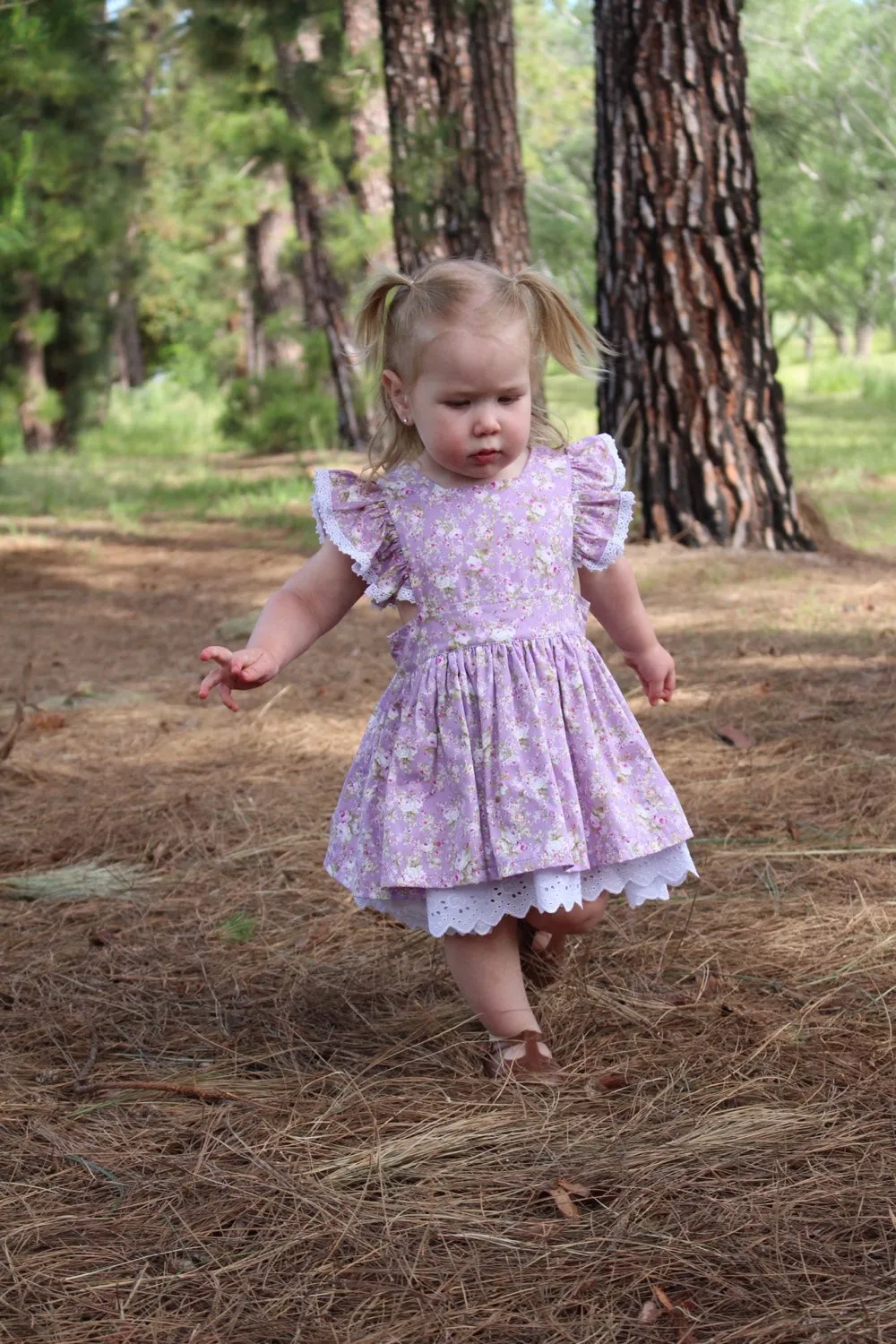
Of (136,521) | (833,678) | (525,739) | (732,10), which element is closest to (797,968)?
(525,739)

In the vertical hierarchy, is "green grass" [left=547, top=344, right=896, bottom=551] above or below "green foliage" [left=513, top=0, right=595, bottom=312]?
below

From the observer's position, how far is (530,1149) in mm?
1938

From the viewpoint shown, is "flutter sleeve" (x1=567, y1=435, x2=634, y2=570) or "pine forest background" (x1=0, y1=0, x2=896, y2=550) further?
"pine forest background" (x1=0, y1=0, x2=896, y2=550)

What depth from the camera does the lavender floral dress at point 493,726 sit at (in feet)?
7.21

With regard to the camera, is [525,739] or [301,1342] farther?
[525,739]

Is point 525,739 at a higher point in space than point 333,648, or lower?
higher

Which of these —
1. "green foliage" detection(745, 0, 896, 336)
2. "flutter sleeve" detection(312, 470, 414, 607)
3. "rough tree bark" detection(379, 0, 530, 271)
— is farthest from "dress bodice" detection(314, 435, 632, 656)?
"green foliage" detection(745, 0, 896, 336)

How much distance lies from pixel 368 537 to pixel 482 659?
28 centimetres

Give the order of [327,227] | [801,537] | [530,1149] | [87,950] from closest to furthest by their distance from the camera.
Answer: [530,1149] → [87,950] → [801,537] → [327,227]

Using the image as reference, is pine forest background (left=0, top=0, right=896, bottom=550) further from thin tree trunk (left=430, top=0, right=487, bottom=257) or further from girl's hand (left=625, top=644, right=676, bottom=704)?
girl's hand (left=625, top=644, right=676, bottom=704)

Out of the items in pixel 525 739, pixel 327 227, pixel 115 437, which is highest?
Answer: pixel 327 227

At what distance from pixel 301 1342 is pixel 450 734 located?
94cm

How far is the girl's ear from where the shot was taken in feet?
7.76

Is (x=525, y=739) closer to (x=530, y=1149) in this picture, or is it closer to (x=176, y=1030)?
(x=530, y=1149)
